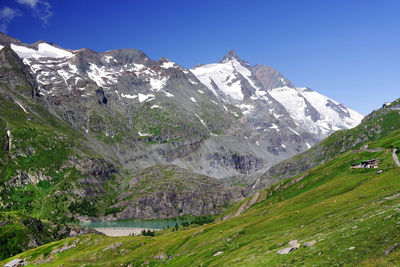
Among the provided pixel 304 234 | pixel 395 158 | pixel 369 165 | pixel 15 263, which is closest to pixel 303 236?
pixel 304 234

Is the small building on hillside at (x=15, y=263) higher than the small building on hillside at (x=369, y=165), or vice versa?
the small building on hillside at (x=369, y=165)

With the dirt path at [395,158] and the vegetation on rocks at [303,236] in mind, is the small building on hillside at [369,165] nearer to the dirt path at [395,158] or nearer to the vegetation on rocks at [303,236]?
the vegetation on rocks at [303,236]

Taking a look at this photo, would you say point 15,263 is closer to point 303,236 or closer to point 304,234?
Result: point 304,234

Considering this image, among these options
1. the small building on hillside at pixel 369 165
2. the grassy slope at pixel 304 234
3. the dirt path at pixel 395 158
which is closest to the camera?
the grassy slope at pixel 304 234

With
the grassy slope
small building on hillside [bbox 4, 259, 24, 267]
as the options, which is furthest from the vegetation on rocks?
small building on hillside [bbox 4, 259, 24, 267]

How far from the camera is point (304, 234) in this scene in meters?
58.2

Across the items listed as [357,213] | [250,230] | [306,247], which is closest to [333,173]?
[250,230]

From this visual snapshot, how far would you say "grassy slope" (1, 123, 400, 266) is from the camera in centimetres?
3781

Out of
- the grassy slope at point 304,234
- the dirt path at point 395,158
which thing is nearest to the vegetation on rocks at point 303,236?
the grassy slope at point 304,234

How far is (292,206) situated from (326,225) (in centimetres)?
5070

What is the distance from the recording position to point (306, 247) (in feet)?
146

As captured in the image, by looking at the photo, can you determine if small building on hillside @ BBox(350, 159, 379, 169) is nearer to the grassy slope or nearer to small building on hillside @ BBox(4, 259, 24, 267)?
the grassy slope

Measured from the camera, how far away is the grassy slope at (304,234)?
3781 centimetres

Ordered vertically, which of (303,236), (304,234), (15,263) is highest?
(303,236)
